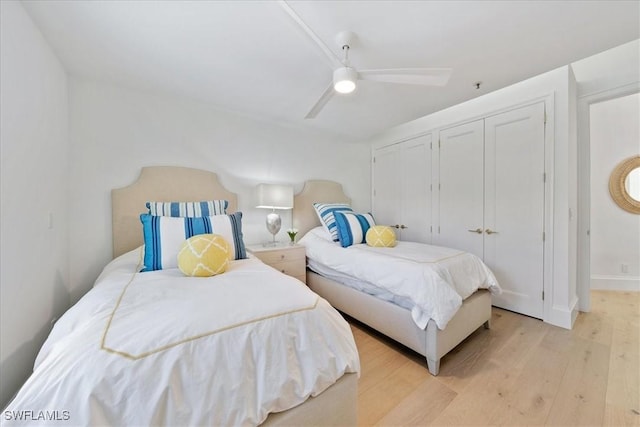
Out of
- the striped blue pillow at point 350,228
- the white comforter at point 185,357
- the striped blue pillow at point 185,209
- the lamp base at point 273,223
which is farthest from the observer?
the lamp base at point 273,223

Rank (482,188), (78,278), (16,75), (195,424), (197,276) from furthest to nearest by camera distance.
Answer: (482,188) < (78,278) < (197,276) < (16,75) < (195,424)

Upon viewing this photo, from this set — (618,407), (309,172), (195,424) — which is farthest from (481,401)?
(309,172)

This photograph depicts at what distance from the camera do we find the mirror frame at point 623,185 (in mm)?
3064

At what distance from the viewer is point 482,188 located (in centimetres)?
271

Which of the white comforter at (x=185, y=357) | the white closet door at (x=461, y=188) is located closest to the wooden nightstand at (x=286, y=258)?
the white comforter at (x=185, y=357)

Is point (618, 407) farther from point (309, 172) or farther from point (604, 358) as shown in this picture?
point (309, 172)

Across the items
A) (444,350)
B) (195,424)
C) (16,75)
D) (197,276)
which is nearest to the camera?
(195,424)

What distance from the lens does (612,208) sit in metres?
3.24

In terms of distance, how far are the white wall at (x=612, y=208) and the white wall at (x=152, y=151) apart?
3968 millimetres

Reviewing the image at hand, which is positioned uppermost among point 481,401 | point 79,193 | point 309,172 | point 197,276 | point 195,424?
point 309,172

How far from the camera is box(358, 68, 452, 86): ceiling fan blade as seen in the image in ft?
4.87

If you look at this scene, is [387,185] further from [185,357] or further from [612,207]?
[185,357]

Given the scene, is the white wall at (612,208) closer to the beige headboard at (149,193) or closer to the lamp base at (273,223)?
the lamp base at (273,223)

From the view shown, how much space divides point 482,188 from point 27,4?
3.83 metres
